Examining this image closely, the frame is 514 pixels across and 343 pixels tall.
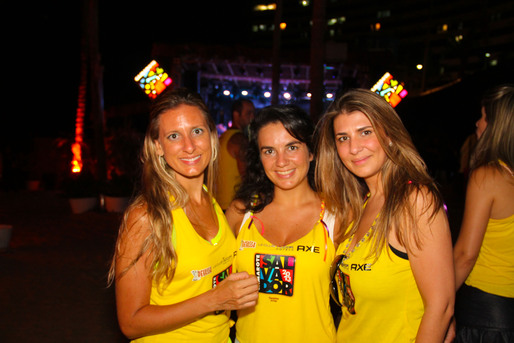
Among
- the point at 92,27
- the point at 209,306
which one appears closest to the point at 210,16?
the point at 92,27

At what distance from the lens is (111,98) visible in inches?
1093

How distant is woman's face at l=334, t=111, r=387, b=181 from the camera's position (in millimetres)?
2041

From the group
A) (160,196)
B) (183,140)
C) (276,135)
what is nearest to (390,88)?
(276,135)

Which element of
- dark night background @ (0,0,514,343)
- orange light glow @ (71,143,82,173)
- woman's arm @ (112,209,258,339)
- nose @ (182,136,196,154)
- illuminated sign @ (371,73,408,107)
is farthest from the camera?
orange light glow @ (71,143,82,173)

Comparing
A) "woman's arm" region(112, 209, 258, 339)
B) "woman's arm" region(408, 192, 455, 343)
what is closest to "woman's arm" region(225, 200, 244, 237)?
"woman's arm" region(112, 209, 258, 339)

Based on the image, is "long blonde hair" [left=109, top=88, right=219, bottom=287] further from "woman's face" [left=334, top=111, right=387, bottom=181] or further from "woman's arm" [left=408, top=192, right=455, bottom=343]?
"woman's arm" [left=408, top=192, right=455, bottom=343]

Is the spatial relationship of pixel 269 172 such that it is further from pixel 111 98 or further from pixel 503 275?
pixel 111 98

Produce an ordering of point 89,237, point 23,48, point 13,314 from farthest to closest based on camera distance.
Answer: point 23,48 < point 89,237 < point 13,314

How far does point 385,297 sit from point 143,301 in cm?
114

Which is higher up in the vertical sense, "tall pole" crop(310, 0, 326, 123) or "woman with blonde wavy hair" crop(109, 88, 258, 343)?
"tall pole" crop(310, 0, 326, 123)

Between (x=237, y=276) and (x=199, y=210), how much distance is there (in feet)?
2.11

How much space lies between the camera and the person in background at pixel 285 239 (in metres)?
2.23

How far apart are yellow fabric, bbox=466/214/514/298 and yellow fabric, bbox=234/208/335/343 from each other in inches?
34.8

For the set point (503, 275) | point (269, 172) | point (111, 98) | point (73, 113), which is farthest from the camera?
point (111, 98)
